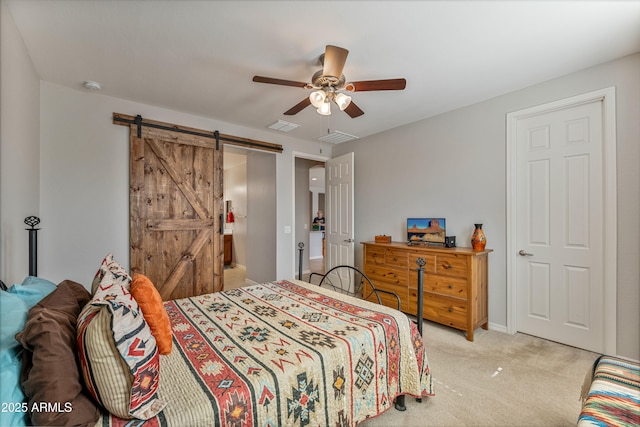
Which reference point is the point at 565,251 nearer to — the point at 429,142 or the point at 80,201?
the point at 429,142

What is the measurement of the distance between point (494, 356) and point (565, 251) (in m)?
1.30

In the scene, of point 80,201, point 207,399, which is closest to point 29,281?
point 207,399

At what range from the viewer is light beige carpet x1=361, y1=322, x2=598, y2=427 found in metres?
1.82

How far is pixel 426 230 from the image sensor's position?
12.4ft

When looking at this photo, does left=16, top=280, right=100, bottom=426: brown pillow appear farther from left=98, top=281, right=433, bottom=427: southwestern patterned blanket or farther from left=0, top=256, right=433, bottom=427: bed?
left=98, top=281, right=433, bottom=427: southwestern patterned blanket

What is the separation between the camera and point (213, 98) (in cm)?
325

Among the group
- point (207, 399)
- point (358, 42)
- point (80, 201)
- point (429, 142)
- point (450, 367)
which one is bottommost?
point (450, 367)

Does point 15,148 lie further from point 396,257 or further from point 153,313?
point 396,257

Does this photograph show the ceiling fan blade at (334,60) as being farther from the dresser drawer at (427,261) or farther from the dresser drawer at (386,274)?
the dresser drawer at (386,274)

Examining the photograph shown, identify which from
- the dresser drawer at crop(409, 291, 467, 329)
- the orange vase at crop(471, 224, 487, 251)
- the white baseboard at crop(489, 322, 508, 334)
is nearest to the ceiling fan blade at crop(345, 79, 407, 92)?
the orange vase at crop(471, 224, 487, 251)

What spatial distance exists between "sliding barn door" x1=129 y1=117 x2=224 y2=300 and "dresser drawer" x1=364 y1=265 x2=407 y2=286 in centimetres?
219

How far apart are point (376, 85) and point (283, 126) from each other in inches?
87.6

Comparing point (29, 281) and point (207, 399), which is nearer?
point (207, 399)

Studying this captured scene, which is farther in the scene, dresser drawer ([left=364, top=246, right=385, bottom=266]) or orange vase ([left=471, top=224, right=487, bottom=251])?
dresser drawer ([left=364, top=246, right=385, bottom=266])
